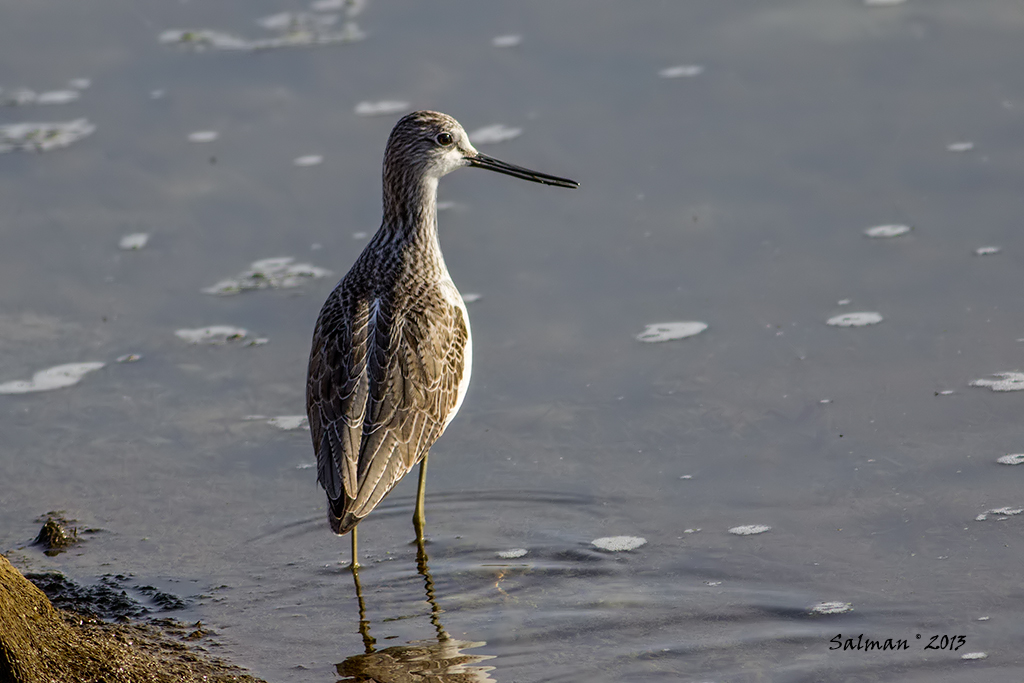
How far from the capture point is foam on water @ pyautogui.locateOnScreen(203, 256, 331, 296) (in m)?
7.78

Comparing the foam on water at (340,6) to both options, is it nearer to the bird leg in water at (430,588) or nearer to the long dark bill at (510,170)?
the long dark bill at (510,170)

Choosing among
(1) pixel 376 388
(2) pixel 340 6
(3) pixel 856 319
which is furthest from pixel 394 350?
(2) pixel 340 6

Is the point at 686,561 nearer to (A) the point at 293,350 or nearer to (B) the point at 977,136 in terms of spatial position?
(A) the point at 293,350

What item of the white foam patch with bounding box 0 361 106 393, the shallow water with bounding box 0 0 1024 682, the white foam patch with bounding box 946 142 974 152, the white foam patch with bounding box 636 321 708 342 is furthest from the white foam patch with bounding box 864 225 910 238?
the white foam patch with bounding box 0 361 106 393

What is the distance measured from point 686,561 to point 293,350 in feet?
8.88

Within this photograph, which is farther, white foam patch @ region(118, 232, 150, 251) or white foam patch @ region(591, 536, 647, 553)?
white foam patch @ region(118, 232, 150, 251)

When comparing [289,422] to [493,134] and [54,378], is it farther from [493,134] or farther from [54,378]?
[493,134]

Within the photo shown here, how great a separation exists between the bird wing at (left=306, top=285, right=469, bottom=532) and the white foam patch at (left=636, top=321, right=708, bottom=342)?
5.24 ft

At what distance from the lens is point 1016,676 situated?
15.7 ft

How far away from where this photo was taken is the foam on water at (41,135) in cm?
915

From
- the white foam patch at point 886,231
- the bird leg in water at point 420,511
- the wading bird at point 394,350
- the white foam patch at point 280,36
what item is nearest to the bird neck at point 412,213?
the wading bird at point 394,350

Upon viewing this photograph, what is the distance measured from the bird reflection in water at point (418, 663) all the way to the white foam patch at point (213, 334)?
101 inches

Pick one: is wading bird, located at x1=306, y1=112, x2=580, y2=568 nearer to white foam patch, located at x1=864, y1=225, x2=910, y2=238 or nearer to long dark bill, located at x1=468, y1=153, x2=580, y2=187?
long dark bill, located at x1=468, y1=153, x2=580, y2=187

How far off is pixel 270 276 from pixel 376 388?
2.53 m
